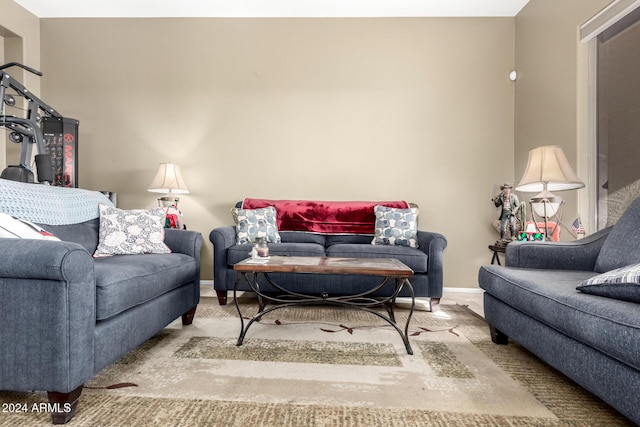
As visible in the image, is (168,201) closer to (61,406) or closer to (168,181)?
(168,181)

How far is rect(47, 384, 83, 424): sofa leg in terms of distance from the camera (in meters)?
1.11

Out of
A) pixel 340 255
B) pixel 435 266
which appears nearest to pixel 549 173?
pixel 435 266

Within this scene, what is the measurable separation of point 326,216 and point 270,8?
7.55ft

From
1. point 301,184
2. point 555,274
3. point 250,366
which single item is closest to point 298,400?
point 250,366

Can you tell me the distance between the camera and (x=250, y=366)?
62.3 inches

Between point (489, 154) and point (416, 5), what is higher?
point (416, 5)

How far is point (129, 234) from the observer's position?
2.13 meters

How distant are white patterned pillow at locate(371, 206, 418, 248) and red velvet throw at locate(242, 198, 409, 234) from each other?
203 mm

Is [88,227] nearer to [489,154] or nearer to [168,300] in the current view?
[168,300]

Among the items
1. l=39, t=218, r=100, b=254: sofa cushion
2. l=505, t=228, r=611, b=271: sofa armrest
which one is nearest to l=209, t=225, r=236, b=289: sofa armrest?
l=39, t=218, r=100, b=254: sofa cushion

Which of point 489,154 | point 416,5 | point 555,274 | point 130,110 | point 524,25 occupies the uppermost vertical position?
point 416,5

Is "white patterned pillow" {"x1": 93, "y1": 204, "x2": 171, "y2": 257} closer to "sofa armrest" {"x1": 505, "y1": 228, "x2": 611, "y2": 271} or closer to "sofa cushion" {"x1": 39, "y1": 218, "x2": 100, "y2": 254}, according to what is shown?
"sofa cushion" {"x1": 39, "y1": 218, "x2": 100, "y2": 254}

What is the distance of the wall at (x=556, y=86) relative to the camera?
8.79ft

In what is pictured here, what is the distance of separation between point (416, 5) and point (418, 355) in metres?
3.42
